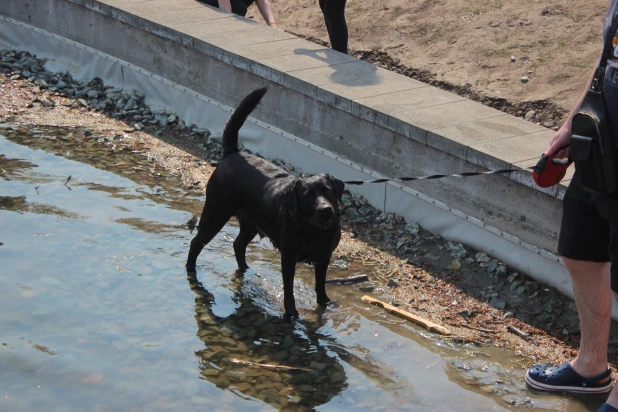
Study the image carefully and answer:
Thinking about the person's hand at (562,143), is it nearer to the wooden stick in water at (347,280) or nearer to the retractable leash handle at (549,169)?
the retractable leash handle at (549,169)

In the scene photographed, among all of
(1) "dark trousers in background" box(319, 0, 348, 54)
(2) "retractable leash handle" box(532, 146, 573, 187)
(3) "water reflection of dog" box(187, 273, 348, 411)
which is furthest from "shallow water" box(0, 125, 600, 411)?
(1) "dark trousers in background" box(319, 0, 348, 54)

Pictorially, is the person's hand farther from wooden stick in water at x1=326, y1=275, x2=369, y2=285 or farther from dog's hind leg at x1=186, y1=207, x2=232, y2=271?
dog's hind leg at x1=186, y1=207, x2=232, y2=271

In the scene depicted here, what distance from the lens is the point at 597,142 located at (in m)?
3.35

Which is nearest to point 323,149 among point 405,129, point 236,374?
point 405,129

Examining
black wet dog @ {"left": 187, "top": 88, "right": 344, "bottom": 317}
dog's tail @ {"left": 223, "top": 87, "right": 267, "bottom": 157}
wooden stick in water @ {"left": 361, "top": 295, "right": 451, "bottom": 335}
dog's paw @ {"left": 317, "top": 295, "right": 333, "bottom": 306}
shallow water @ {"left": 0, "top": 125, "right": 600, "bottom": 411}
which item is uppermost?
dog's tail @ {"left": 223, "top": 87, "right": 267, "bottom": 157}

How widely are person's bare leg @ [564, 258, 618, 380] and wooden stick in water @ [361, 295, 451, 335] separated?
2.81 ft

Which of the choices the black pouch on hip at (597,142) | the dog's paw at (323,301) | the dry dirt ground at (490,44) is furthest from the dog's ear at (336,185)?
the dry dirt ground at (490,44)

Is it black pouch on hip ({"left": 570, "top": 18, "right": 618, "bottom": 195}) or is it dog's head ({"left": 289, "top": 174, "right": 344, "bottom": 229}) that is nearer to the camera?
black pouch on hip ({"left": 570, "top": 18, "right": 618, "bottom": 195})

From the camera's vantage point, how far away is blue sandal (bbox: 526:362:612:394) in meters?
4.12

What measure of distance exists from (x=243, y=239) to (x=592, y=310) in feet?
7.81

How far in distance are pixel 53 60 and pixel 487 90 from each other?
Answer: 16.4 feet

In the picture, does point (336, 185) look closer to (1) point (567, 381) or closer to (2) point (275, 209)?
(2) point (275, 209)

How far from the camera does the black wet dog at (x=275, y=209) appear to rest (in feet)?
15.1

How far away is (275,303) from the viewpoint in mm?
5211
